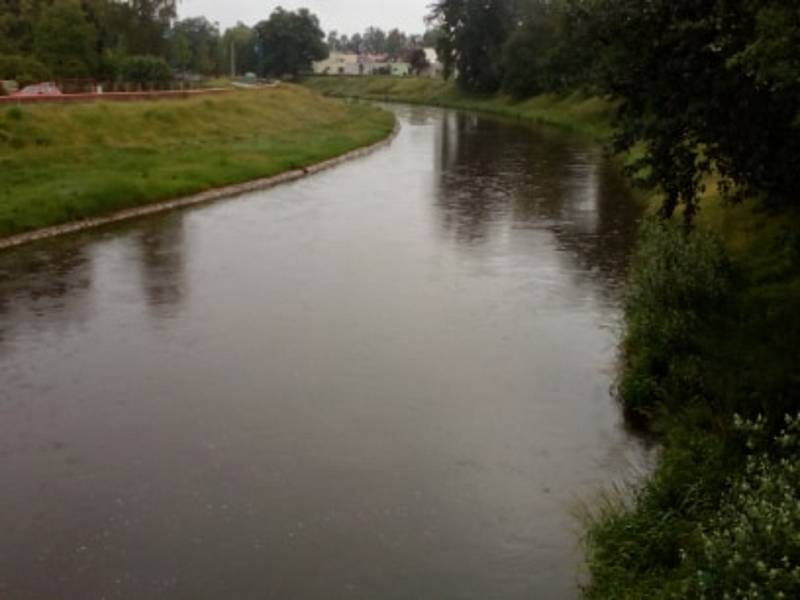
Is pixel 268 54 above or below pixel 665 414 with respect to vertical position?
above

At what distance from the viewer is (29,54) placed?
69312 mm

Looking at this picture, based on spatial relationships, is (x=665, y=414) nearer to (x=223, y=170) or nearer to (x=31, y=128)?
(x=223, y=170)

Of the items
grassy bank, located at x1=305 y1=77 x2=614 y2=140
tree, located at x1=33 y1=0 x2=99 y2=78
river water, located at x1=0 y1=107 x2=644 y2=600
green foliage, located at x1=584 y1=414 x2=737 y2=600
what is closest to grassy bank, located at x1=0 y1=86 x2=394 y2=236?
Result: river water, located at x1=0 y1=107 x2=644 y2=600

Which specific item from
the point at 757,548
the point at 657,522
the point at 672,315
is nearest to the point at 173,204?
the point at 672,315

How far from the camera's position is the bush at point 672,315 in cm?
1358

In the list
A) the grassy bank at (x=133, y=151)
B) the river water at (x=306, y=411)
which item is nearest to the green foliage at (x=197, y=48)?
the grassy bank at (x=133, y=151)

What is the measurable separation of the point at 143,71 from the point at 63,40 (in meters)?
8.02

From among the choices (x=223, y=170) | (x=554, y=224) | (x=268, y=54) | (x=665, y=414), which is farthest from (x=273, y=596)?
(x=268, y=54)

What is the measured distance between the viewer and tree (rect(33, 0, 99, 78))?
66750mm

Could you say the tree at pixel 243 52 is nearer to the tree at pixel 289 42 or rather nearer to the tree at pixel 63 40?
the tree at pixel 289 42

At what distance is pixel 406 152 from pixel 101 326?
37199 mm

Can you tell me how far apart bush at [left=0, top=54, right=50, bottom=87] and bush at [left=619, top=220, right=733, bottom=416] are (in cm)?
5554

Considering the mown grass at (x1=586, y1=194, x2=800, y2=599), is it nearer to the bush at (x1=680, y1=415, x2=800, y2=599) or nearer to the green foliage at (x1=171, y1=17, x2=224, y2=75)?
the bush at (x1=680, y1=415, x2=800, y2=599)

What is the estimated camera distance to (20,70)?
62.1 meters
